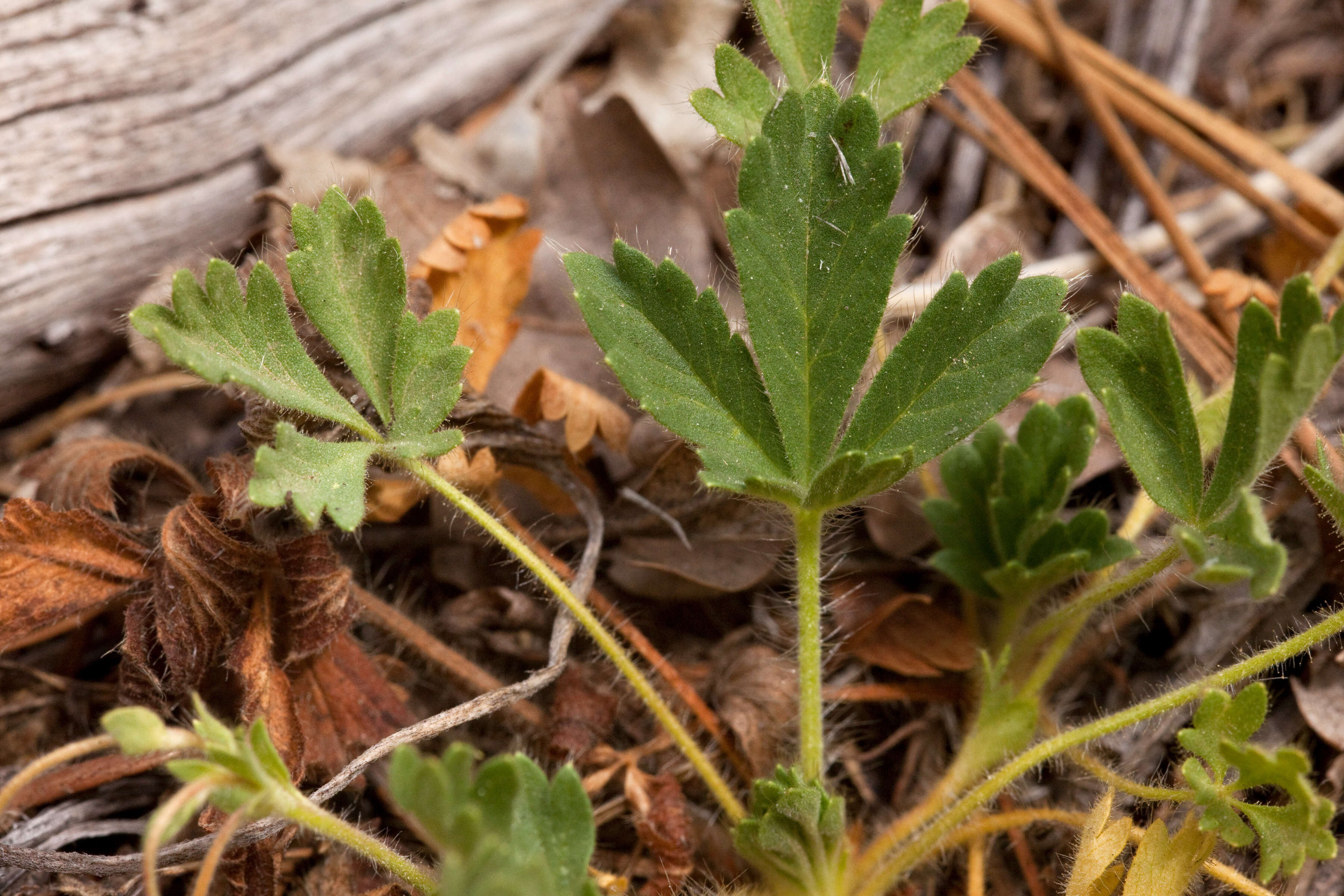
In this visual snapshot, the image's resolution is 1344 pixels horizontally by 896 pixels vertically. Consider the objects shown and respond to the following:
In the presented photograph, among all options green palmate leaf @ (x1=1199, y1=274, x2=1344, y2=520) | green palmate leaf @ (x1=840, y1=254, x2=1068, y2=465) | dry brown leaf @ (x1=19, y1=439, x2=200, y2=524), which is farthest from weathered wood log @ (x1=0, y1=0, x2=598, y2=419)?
green palmate leaf @ (x1=1199, y1=274, x2=1344, y2=520)

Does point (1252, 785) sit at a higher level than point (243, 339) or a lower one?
lower

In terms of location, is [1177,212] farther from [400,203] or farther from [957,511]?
[400,203]

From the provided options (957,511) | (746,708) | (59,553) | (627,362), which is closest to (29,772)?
(59,553)

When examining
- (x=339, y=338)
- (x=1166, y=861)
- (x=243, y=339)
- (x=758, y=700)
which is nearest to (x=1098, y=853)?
(x=1166, y=861)

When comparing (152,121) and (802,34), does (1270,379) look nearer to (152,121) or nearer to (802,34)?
(802,34)

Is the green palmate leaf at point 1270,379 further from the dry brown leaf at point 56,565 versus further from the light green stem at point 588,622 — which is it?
the dry brown leaf at point 56,565

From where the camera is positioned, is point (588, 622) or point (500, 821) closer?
point (500, 821)

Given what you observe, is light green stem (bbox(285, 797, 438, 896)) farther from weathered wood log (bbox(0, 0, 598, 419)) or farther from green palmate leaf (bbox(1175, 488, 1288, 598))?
weathered wood log (bbox(0, 0, 598, 419))
